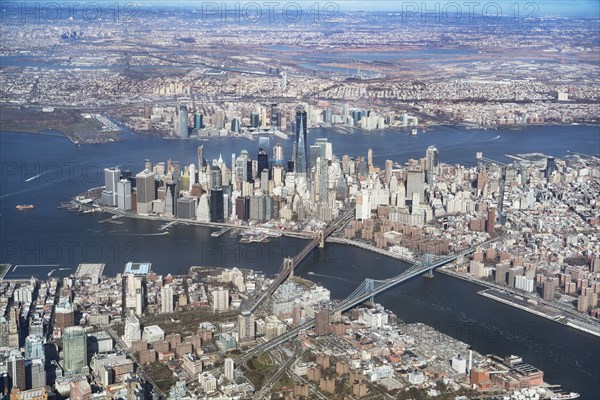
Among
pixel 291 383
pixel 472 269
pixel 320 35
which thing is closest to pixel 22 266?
pixel 291 383

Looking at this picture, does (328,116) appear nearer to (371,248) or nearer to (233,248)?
(371,248)

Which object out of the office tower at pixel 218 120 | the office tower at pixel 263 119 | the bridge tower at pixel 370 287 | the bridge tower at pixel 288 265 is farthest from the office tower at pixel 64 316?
the office tower at pixel 263 119

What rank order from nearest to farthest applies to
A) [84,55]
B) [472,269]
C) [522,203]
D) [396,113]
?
[472,269]
[522,203]
[396,113]
[84,55]

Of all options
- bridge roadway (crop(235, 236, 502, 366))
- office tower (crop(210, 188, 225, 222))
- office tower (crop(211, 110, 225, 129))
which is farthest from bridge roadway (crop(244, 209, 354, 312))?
office tower (crop(211, 110, 225, 129))

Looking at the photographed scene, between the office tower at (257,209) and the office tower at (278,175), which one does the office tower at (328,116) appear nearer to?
the office tower at (278,175)

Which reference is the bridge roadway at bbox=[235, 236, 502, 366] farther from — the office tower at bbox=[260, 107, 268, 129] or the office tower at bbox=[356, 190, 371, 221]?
the office tower at bbox=[260, 107, 268, 129]

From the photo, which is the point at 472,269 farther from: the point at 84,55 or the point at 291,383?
the point at 84,55
